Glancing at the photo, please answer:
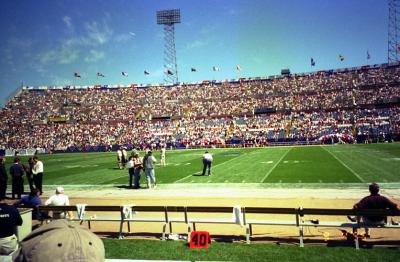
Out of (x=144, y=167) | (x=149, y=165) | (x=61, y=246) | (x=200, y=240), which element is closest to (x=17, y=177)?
(x=144, y=167)

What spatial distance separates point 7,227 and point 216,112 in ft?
223

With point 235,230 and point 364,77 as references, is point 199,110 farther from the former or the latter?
point 235,230

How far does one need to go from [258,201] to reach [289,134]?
48.1 metres

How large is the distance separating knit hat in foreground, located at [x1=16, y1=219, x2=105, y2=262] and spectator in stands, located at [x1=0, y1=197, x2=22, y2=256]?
5750 mm

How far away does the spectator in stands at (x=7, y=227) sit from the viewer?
6914mm

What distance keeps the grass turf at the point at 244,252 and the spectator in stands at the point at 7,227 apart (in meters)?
2.21

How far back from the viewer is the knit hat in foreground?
6.64 feet

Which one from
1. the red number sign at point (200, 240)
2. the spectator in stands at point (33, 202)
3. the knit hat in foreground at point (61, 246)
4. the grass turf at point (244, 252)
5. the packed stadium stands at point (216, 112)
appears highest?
the packed stadium stands at point (216, 112)

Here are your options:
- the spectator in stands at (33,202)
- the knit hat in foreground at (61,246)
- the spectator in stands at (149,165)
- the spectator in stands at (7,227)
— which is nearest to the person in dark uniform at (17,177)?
the spectator in stands at (149,165)

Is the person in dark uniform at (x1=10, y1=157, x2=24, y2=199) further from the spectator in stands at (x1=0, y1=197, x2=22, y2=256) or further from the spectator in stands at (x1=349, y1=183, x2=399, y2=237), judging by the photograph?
the spectator in stands at (x1=349, y1=183, x2=399, y2=237)

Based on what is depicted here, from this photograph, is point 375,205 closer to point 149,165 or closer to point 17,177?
point 149,165

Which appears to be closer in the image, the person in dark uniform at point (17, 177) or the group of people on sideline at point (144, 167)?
the person in dark uniform at point (17, 177)

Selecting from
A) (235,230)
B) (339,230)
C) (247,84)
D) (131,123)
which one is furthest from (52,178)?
(247,84)

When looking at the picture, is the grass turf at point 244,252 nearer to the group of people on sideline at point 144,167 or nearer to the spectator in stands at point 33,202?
the spectator in stands at point 33,202
